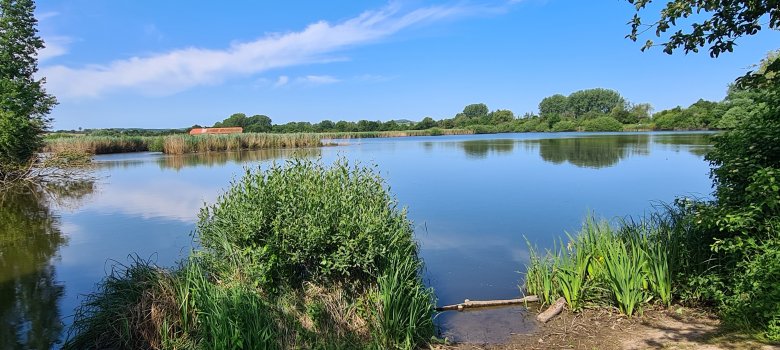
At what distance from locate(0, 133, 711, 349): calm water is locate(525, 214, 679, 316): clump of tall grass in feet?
2.23

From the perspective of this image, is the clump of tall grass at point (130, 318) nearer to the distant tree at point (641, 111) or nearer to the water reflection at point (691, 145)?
the water reflection at point (691, 145)

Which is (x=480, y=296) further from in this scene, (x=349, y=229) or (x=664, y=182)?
(x=664, y=182)

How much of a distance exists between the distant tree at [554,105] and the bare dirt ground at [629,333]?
132m

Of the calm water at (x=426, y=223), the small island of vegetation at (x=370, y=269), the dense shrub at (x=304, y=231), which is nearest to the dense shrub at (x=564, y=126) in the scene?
the calm water at (x=426, y=223)

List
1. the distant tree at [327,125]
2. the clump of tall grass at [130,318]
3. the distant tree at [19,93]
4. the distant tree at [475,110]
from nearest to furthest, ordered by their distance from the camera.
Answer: the clump of tall grass at [130,318] → the distant tree at [19,93] → the distant tree at [327,125] → the distant tree at [475,110]

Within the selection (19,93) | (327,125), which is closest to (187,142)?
(19,93)

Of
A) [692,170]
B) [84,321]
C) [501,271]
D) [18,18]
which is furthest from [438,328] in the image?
[18,18]

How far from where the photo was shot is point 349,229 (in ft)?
16.8

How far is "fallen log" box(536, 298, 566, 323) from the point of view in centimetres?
582

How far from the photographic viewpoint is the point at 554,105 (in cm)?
13425

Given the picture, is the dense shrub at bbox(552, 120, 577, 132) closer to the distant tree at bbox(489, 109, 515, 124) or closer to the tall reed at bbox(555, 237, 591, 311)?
the distant tree at bbox(489, 109, 515, 124)

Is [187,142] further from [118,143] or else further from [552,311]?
[552,311]

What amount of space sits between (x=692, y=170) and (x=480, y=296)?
1880cm

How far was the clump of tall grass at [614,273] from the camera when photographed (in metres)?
5.68
